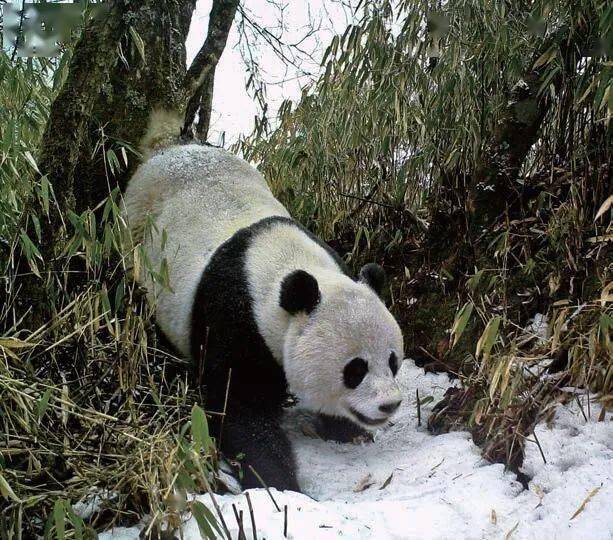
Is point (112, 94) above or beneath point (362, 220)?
above

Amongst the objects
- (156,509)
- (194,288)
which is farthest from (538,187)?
(156,509)

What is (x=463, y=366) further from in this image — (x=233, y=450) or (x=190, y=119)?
(x=190, y=119)

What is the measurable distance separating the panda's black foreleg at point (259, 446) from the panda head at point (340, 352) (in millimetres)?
202

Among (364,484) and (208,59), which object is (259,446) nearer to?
(364,484)

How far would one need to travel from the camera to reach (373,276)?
11.1 feet

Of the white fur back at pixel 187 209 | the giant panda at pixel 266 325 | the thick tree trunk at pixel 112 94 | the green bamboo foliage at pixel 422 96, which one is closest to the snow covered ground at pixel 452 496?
the giant panda at pixel 266 325

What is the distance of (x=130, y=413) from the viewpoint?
97.1 inches

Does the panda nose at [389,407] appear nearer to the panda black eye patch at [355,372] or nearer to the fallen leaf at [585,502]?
the panda black eye patch at [355,372]

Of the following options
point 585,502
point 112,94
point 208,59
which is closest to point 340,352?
point 585,502

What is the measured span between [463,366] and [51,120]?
228 cm

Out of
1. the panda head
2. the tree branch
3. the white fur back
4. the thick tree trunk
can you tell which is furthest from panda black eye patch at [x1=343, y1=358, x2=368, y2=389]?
the tree branch

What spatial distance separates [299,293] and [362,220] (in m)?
1.71

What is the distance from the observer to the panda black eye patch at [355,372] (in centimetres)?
291

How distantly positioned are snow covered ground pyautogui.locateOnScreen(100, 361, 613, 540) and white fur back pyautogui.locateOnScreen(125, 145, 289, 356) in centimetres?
111
